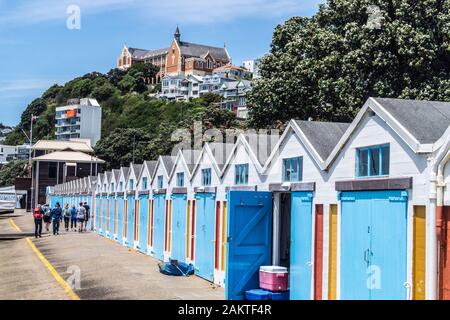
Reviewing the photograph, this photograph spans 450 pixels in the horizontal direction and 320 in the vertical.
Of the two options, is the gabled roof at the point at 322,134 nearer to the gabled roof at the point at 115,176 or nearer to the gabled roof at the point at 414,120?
the gabled roof at the point at 414,120

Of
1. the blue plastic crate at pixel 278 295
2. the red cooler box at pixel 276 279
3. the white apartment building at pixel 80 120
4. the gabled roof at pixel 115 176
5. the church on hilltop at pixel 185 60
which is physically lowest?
the blue plastic crate at pixel 278 295

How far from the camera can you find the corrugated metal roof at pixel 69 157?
94.3 m

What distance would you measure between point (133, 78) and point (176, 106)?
37267 mm

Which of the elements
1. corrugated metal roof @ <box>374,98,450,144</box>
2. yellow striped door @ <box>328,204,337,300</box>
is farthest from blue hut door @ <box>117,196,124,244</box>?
corrugated metal roof @ <box>374,98,450,144</box>

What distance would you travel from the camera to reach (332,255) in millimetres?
13211

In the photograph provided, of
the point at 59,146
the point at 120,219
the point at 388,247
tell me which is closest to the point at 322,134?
the point at 388,247

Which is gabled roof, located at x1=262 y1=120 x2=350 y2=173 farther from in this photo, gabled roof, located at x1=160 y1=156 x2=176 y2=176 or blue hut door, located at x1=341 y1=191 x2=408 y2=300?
gabled roof, located at x1=160 y1=156 x2=176 y2=176

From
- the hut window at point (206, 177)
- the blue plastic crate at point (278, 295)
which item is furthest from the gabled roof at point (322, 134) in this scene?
the hut window at point (206, 177)

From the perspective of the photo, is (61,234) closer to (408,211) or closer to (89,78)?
(408,211)

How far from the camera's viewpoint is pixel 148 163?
28.8 metres

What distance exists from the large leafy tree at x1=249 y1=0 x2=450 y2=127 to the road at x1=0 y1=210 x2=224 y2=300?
12.9 metres

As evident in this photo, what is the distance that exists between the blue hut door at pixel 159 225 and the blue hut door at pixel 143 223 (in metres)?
1.59

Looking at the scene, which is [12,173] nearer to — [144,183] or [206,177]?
[144,183]

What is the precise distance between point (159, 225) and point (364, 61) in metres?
13.4
